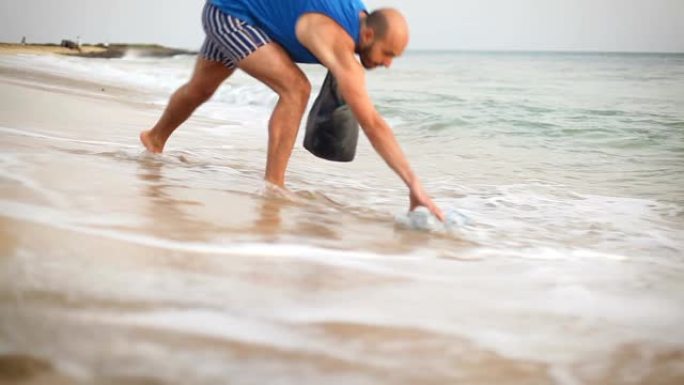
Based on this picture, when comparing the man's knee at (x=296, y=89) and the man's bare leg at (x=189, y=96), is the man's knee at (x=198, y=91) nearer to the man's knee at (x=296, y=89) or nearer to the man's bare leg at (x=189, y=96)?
the man's bare leg at (x=189, y=96)

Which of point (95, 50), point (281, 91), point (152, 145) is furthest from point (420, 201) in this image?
point (95, 50)

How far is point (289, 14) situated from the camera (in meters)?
1.95

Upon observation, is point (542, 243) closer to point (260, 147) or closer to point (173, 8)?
point (260, 147)

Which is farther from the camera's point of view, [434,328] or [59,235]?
[59,235]

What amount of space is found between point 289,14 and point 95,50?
29.6ft

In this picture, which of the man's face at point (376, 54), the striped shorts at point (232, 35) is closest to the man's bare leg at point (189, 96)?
the striped shorts at point (232, 35)

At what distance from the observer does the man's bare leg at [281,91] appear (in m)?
2.01

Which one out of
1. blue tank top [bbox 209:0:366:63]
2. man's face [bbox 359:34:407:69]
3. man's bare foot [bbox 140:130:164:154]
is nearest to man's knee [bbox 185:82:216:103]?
man's bare foot [bbox 140:130:164:154]

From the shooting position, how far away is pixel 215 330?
37.2 inches

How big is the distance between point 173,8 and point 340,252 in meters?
7.52

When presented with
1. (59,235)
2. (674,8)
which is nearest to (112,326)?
(59,235)

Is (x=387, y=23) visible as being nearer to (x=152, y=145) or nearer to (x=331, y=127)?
(x=331, y=127)

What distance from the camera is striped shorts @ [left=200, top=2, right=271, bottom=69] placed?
202 cm

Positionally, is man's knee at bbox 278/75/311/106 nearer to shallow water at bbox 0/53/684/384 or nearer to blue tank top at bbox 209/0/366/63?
blue tank top at bbox 209/0/366/63
